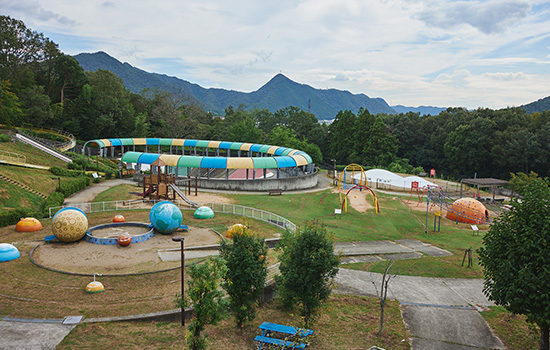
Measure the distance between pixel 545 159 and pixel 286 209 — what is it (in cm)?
5483

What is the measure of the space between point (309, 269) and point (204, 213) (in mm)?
20347

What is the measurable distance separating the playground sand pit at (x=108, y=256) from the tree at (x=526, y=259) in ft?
55.4

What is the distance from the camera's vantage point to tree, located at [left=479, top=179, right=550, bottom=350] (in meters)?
13.2

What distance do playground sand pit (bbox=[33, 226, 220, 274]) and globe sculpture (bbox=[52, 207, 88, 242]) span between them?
23.9 inches

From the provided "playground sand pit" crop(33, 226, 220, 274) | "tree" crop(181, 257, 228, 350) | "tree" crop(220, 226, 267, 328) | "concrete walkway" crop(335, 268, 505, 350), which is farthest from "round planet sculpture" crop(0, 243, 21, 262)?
"concrete walkway" crop(335, 268, 505, 350)

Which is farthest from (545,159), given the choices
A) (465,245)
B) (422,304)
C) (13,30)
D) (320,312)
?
(13,30)

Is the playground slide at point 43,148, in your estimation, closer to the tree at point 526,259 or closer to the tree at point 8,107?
the tree at point 8,107

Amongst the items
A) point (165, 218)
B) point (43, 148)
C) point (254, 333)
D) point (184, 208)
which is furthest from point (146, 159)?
point (254, 333)

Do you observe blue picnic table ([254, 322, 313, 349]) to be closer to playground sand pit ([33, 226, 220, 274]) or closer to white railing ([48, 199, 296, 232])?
playground sand pit ([33, 226, 220, 274])

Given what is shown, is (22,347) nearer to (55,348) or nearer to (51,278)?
(55,348)

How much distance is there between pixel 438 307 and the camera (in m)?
18.8

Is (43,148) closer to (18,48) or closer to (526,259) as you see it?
(18,48)

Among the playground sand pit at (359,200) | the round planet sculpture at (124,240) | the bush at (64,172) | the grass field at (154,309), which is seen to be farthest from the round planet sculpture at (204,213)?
the bush at (64,172)

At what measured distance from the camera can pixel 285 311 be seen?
18.1 meters
